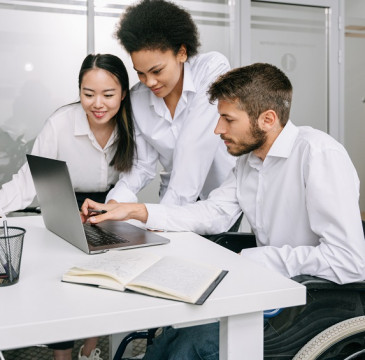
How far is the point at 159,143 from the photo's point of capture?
1.98 metres

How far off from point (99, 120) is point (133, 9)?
429 mm

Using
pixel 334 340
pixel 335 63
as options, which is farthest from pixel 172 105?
pixel 335 63

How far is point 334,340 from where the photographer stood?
3.20 feet

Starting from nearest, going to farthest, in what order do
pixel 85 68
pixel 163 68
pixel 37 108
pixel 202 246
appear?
pixel 202 246
pixel 163 68
pixel 85 68
pixel 37 108

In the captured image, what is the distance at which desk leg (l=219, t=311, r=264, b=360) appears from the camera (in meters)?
0.85

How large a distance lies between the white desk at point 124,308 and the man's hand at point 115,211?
41cm

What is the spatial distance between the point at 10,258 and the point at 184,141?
1013mm

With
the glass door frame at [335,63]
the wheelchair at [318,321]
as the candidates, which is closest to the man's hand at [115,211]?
the wheelchair at [318,321]

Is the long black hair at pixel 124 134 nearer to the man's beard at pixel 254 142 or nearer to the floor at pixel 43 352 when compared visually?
the man's beard at pixel 254 142

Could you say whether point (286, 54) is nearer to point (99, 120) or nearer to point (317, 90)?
point (317, 90)

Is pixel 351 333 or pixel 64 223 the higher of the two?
pixel 64 223

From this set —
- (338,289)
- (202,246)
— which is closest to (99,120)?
(202,246)

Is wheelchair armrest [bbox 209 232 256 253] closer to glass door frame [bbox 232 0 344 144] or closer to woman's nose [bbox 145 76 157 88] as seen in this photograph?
woman's nose [bbox 145 76 157 88]

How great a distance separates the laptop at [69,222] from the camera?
3.72 ft
